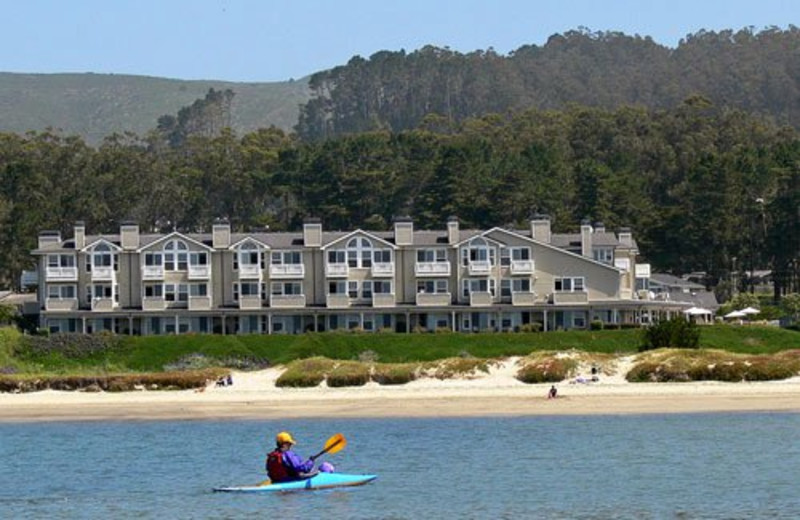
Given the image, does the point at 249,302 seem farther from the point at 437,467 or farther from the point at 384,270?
the point at 437,467

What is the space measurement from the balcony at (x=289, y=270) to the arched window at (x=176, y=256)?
489 centimetres

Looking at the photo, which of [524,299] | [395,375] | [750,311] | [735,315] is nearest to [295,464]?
[395,375]

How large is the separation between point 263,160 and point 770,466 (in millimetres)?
109960

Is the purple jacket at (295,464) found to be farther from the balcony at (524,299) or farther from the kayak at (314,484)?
the balcony at (524,299)

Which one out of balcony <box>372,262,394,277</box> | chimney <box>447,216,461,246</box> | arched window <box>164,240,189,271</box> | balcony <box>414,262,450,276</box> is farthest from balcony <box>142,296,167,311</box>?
chimney <box>447,216,461,246</box>

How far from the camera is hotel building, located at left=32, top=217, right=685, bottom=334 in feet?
311

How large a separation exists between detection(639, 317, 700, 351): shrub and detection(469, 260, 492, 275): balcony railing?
1905 cm

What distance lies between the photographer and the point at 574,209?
126 meters

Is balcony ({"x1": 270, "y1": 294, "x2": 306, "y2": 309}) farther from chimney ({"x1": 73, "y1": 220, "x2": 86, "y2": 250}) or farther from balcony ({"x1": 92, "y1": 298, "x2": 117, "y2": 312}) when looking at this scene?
chimney ({"x1": 73, "y1": 220, "x2": 86, "y2": 250})

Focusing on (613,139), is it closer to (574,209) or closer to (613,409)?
(574,209)

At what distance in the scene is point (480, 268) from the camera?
95.6 metres

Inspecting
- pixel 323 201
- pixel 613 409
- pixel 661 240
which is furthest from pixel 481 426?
pixel 323 201

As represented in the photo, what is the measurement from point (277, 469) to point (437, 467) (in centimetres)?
613

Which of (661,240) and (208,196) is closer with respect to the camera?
(661,240)
